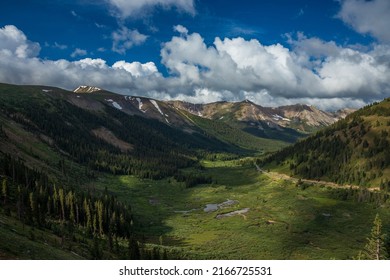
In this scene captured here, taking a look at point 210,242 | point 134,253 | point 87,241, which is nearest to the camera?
point 134,253

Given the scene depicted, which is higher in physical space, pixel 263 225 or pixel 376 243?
pixel 376 243

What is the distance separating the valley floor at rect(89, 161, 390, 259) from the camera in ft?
359

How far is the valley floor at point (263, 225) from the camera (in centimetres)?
10931

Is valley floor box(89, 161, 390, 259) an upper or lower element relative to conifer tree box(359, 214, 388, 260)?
lower

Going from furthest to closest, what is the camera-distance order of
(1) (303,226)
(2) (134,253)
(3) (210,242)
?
(1) (303,226) < (3) (210,242) < (2) (134,253)

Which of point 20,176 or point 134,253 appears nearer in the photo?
point 134,253

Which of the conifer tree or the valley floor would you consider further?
the valley floor

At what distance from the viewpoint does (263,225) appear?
140875 mm

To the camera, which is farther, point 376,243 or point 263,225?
point 263,225

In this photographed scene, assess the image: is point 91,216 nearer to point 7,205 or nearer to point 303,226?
point 7,205
